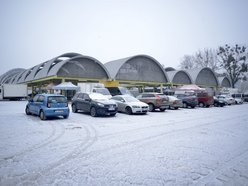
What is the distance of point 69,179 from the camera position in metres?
3.99

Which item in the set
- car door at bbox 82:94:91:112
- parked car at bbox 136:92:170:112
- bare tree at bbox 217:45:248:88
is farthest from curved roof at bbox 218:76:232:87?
car door at bbox 82:94:91:112

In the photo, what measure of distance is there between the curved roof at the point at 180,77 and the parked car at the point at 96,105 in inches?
1240

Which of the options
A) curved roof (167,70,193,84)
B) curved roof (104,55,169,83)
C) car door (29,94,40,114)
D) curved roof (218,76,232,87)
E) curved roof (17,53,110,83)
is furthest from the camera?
curved roof (218,76,232,87)

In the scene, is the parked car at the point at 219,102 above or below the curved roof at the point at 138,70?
below

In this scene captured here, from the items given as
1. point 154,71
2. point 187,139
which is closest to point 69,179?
point 187,139

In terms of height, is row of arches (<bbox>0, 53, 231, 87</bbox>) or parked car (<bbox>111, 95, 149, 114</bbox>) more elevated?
row of arches (<bbox>0, 53, 231, 87</bbox>)

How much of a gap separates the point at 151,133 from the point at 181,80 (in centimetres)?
3899

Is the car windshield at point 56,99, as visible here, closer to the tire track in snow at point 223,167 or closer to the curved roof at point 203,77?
the tire track in snow at point 223,167

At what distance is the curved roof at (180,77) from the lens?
44344 millimetres

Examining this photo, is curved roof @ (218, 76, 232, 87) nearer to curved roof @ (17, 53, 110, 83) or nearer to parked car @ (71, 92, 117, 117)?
curved roof @ (17, 53, 110, 83)

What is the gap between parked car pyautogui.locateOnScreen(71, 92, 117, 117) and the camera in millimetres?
13406

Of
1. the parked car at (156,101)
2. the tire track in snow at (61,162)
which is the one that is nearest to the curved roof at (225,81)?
the parked car at (156,101)

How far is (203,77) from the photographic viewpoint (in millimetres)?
50062

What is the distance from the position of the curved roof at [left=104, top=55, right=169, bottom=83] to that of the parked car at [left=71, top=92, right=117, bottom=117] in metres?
19.1
